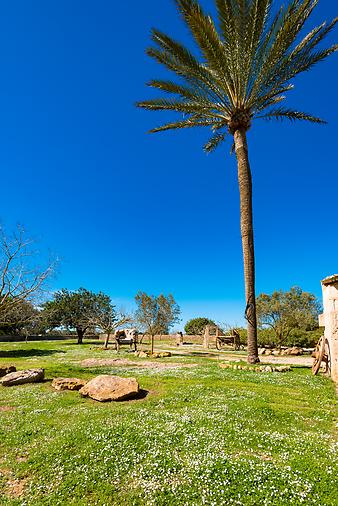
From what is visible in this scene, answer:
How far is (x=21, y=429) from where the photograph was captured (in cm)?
754

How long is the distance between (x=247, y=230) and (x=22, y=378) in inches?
514

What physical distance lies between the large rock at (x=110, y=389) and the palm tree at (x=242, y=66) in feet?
27.7

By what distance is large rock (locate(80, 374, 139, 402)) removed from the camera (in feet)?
32.3

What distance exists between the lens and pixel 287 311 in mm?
39750

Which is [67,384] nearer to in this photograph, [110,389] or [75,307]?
[110,389]

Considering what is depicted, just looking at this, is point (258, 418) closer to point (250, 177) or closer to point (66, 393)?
point (66, 393)

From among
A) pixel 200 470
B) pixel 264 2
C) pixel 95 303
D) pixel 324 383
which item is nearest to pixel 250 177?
pixel 264 2

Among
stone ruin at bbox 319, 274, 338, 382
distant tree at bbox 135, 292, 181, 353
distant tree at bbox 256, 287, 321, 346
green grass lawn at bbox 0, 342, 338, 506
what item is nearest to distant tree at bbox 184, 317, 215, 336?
distant tree at bbox 135, 292, 181, 353

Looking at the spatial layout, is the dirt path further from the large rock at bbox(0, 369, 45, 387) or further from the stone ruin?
the large rock at bbox(0, 369, 45, 387)

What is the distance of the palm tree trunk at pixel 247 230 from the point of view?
16.8m

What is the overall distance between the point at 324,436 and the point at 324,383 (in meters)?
6.01

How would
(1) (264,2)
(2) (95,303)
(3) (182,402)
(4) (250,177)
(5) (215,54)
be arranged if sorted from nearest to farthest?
(3) (182,402)
(1) (264,2)
(5) (215,54)
(4) (250,177)
(2) (95,303)

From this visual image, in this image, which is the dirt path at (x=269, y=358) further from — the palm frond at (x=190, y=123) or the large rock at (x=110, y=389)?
the palm frond at (x=190, y=123)

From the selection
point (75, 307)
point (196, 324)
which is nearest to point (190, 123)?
point (75, 307)
